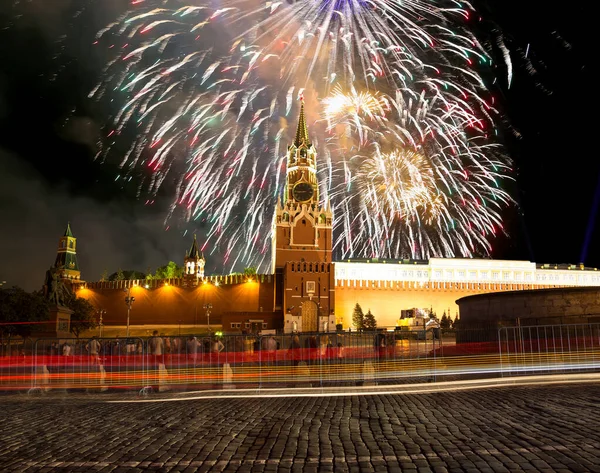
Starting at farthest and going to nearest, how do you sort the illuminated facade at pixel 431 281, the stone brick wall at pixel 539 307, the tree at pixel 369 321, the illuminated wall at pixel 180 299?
the illuminated facade at pixel 431 281 → the tree at pixel 369 321 → the illuminated wall at pixel 180 299 → the stone brick wall at pixel 539 307

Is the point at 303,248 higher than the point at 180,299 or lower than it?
higher

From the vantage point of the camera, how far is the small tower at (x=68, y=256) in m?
86.7

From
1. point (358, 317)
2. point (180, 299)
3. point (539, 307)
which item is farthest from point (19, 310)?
point (539, 307)

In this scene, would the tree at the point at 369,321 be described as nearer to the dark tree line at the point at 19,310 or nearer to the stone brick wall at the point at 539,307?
the dark tree line at the point at 19,310

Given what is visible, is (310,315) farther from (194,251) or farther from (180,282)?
(194,251)

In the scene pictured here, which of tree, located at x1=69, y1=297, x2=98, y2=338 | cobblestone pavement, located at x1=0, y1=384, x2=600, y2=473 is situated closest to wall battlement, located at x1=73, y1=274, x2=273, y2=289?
tree, located at x1=69, y1=297, x2=98, y2=338

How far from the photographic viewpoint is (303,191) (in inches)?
2482

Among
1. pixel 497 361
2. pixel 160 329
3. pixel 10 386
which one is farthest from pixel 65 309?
pixel 160 329

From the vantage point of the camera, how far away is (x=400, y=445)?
5.23 metres

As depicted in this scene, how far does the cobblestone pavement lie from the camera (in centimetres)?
459

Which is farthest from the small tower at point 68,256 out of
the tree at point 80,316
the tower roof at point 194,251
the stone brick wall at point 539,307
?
the stone brick wall at point 539,307

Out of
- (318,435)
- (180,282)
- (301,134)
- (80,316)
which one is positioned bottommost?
(318,435)

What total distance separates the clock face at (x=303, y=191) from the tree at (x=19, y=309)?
29.2 metres

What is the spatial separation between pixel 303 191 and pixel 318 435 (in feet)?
189
